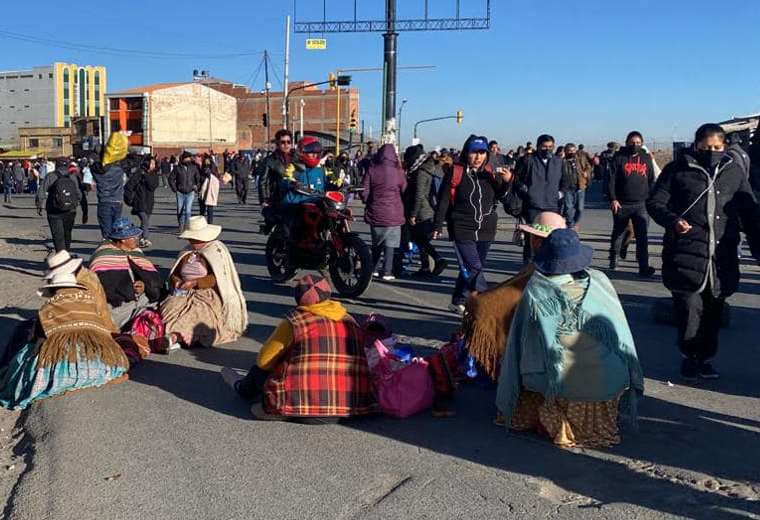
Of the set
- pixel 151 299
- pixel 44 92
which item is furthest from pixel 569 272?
pixel 44 92

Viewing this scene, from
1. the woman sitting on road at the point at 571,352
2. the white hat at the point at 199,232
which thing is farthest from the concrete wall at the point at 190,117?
the woman sitting on road at the point at 571,352

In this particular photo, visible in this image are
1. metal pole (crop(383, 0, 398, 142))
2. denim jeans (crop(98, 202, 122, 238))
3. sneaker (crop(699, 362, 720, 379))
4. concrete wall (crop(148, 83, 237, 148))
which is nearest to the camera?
sneaker (crop(699, 362, 720, 379))

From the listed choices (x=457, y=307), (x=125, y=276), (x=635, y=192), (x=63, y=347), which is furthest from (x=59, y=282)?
(x=635, y=192)

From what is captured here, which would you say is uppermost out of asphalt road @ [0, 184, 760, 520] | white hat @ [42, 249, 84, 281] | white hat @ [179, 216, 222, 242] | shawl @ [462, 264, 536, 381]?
white hat @ [179, 216, 222, 242]

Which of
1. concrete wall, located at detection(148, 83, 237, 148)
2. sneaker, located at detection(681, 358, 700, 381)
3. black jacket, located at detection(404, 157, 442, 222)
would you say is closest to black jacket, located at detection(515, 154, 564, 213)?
black jacket, located at detection(404, 157, 442, 222)

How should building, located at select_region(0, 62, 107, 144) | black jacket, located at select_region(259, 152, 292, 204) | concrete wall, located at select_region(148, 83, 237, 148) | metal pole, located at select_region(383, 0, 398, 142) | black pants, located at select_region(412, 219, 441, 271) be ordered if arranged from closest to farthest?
black jacket, located at select_region(259, 152, 292, 204) < black pants, located at select_region(412, 219, 441, 271) < metal pole, located at select_region(383, 0, 398, 142) < concrete wall, located at select_region(148, 83, 237, 148) < building, located at select_region(0, 62, 107, 144)

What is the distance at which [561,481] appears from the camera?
14.5 ft

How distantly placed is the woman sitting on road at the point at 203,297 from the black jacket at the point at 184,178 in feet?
30.0

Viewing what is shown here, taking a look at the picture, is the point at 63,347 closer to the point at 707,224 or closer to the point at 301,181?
the point at 707,224

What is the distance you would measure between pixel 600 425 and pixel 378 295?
5308 millimetres

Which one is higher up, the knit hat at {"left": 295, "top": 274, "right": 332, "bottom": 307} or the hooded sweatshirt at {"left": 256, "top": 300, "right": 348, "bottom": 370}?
the knit hat at {"left": 295, "top": 274, "right": 332, "bottom": 307}

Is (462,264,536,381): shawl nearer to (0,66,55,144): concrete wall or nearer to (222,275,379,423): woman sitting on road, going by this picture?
(222,275,379,423): woman sitting on road

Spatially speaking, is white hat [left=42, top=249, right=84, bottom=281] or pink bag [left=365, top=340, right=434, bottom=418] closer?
pink bag [left=365, top=340, right=434, bottom=418]

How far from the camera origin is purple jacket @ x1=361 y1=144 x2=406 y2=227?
10.5 m
